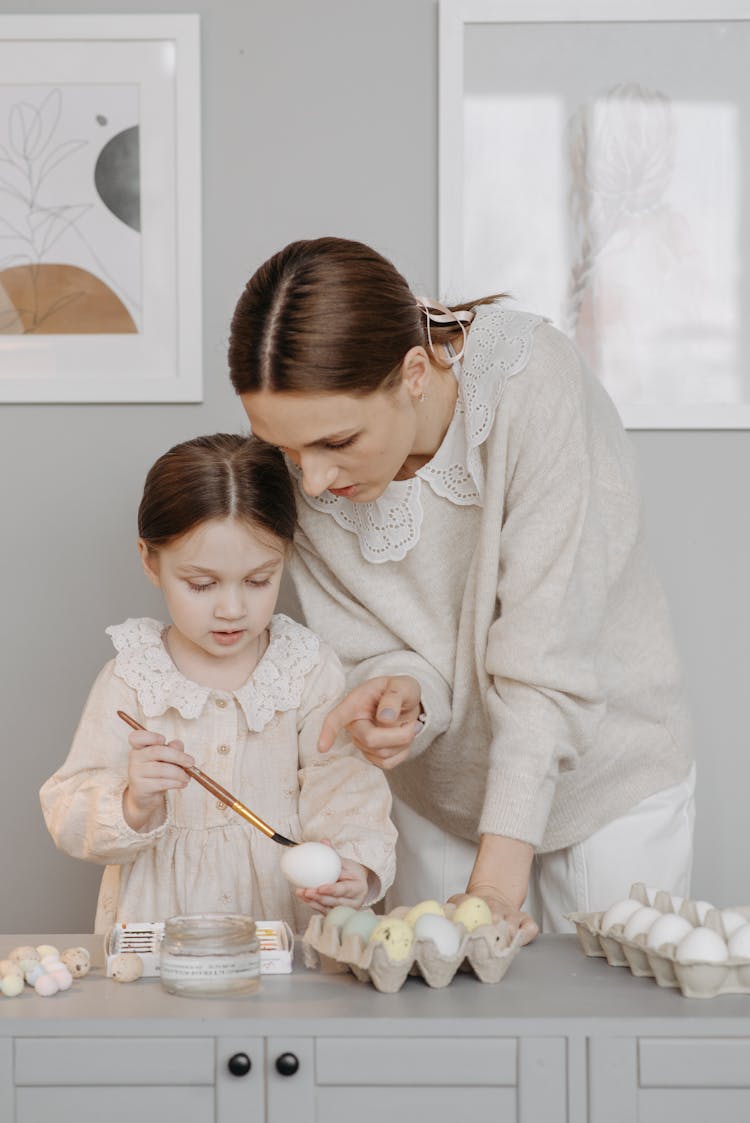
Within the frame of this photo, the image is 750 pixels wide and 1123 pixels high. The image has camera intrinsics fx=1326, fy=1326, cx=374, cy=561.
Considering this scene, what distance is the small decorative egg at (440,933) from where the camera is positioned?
110cm

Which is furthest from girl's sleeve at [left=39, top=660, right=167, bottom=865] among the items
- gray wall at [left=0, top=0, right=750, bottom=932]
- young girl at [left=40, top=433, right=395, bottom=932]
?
gray wall at [left=0, top=0, right=750, bottom=932]

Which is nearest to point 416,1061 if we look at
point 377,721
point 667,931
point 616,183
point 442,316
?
Result: point 667,931

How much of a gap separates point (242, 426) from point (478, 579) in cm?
79

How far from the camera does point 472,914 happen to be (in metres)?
1.16

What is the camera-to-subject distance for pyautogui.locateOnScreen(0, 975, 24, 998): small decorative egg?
1.12 metres

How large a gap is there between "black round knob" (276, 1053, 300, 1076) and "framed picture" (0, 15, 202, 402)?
1.35m

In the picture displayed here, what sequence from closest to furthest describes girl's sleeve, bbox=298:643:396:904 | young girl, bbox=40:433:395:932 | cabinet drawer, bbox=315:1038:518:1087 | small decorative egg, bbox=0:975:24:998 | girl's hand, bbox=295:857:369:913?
cabinet drawer, bbox=315:1038:518:1087
small decorative egg, bbox=0:975:24:998
girl's hand, bbox=295:857:369:913
girl's sleeve, bbox=298:643:396:904
young girl, bbox=40:433:395:932

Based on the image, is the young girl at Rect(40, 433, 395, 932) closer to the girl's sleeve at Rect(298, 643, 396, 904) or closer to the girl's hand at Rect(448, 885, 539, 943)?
the girl's sleeve at Rect(298, 643, 396, 904)

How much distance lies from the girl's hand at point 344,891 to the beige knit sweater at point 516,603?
0.46ft

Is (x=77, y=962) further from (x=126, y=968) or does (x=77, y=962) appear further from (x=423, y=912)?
(x=423, y=912)

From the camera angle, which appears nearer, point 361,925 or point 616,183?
point 361,925

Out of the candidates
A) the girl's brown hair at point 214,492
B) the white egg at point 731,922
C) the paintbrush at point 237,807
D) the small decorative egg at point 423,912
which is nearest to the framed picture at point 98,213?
the girl's brown hair at point 214,492

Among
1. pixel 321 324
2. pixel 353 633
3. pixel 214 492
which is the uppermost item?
pixel 321 324

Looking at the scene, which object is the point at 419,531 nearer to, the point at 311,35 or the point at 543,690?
the point at 543,690
